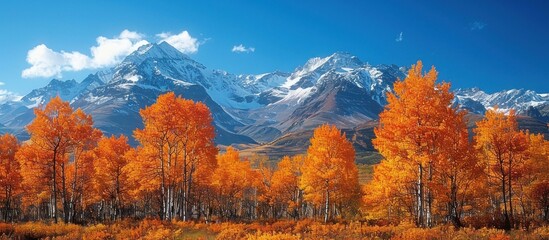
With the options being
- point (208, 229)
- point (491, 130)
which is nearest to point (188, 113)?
point (208, 229)

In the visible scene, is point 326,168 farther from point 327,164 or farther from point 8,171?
point 8,171

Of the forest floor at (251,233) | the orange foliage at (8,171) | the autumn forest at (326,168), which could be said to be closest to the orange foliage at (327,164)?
the autumn forest at (326,168)

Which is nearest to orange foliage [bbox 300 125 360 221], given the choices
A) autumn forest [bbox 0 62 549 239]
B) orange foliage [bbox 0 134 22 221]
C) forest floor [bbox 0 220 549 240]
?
autumn forest [bbox 0 62 549 239]

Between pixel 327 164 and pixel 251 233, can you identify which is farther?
pixel 327 164

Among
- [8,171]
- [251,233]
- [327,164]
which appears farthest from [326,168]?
[8,171]

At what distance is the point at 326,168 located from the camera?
38375mm

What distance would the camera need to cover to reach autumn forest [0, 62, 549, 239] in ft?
74.0

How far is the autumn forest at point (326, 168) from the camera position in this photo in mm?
22547

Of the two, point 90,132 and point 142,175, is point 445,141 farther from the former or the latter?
point 90,132

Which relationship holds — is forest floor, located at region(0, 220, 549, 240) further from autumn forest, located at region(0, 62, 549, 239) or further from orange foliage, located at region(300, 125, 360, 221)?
orange foliage, located at region(300, 125, 360, 221)

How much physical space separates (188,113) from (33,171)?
17603 millimetres

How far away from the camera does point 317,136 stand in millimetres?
38938

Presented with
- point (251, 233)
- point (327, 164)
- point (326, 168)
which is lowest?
point (251, 233)

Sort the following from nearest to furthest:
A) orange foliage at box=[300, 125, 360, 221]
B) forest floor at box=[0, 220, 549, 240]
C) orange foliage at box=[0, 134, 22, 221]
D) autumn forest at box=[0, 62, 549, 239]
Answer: forest floor at box=[0, 220, 549, 240], autumn forest at box=[0, 62, 549, 239], orange foliage at box=[300, 125, 360, 221], orange foliage at box=[0, 134, 22, 221]
